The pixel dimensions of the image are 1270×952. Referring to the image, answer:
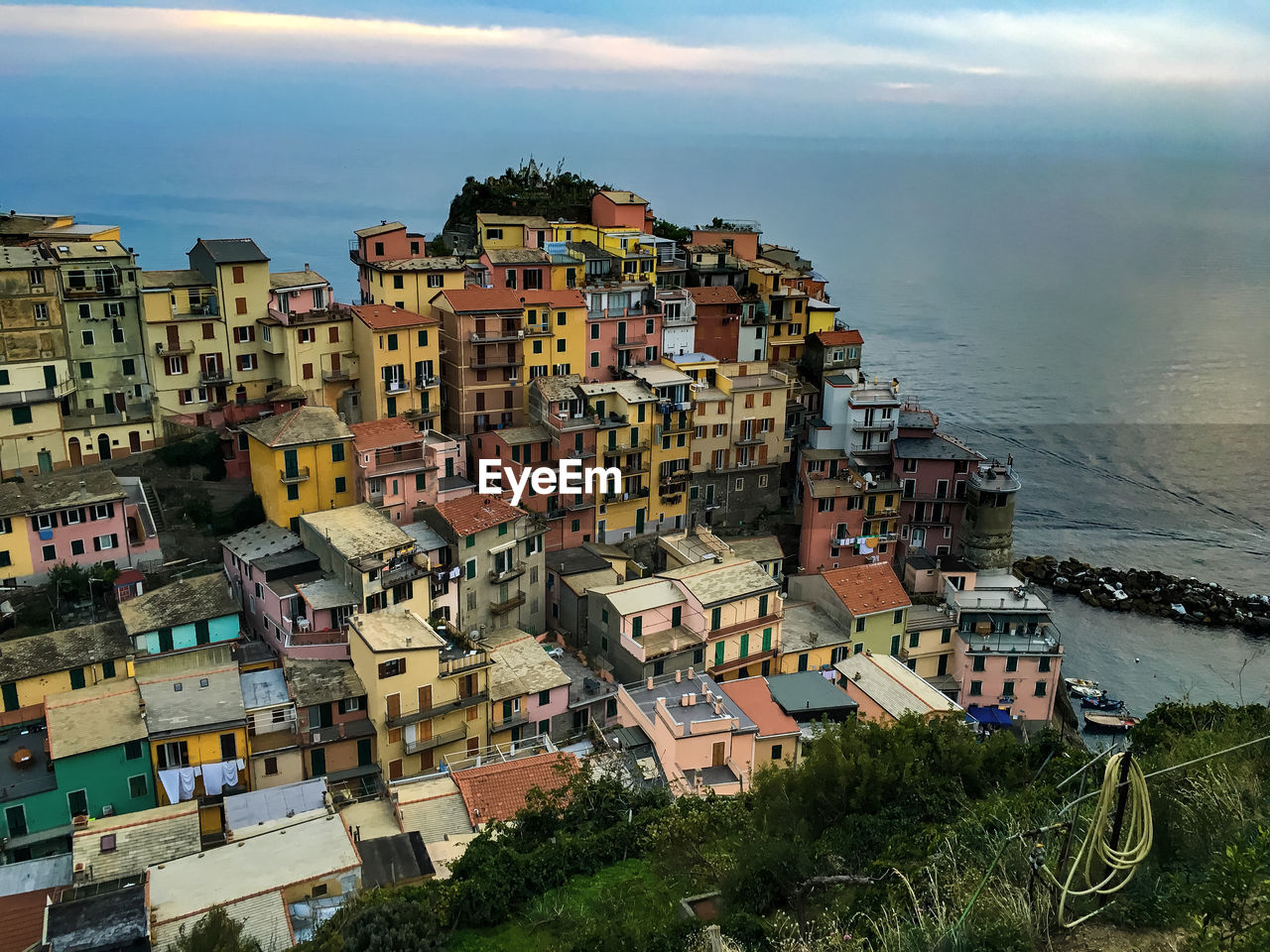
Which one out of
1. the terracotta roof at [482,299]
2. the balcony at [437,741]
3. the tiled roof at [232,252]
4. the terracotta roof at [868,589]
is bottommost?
the balcony at [437,741]


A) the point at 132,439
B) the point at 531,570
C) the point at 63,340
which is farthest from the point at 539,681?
the point at 63,340

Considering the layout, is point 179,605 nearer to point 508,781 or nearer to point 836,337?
point 508,781

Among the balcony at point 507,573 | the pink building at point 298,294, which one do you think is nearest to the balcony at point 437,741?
the balcony at point 507,573

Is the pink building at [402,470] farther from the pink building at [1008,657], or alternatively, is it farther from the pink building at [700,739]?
the pink building at [1008,657]

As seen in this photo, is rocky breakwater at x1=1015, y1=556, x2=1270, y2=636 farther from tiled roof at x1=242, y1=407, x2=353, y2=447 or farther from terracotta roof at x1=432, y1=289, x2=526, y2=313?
tiled roof at x1=242, y1=407, x2=353, y2=447

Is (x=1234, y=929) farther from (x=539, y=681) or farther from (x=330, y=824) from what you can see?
(x=539, y=681)
